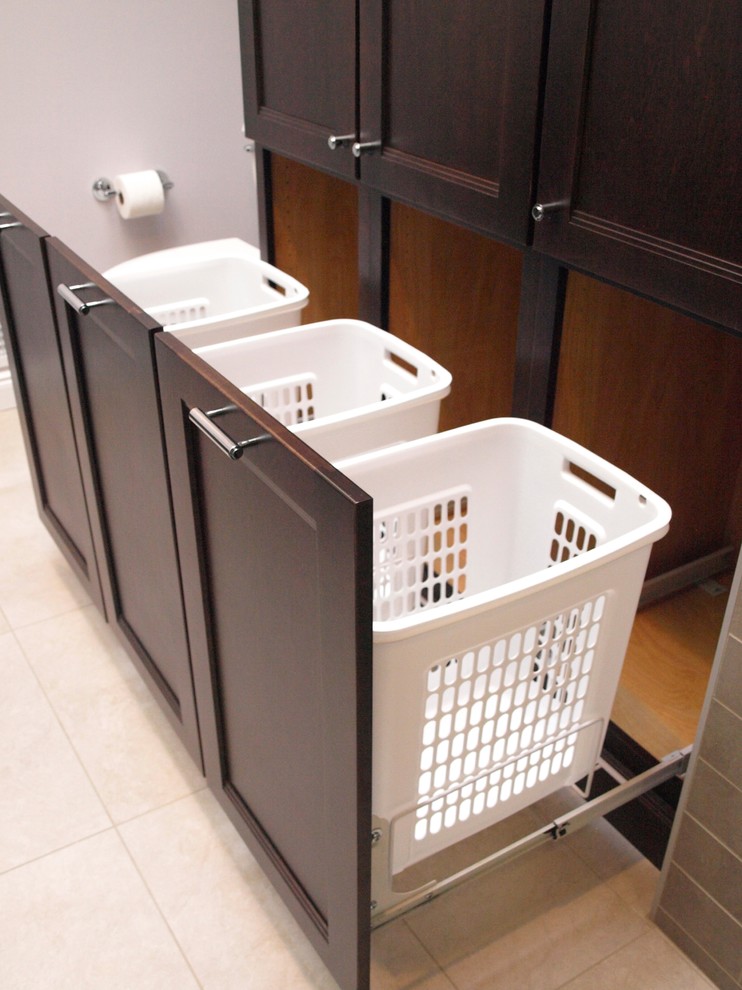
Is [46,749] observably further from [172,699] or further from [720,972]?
[720,972]

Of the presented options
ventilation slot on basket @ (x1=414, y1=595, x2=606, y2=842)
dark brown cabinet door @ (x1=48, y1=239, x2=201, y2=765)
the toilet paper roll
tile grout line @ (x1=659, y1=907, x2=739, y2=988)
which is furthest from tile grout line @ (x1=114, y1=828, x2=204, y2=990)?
the toilet paper roll

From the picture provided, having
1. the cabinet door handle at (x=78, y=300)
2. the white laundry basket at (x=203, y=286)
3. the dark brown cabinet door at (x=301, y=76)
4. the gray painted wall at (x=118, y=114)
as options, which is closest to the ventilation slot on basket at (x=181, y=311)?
the white laundry basket at (x=203, y=286)

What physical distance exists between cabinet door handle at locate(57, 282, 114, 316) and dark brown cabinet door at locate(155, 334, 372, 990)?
0.68ft

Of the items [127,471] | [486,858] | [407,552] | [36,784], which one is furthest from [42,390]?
[486,858]

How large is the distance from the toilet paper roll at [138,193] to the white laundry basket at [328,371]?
1267 millimetres

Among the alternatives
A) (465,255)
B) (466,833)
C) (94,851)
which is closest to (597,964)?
(466,833)

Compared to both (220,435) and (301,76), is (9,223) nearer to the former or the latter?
(301,76)

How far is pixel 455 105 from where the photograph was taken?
1362mm

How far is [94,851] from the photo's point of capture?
1.62 metres

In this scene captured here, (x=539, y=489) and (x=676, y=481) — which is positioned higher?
(x=539, y=489)

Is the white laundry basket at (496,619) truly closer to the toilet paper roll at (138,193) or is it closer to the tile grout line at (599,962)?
the tile grout line at (599,962)

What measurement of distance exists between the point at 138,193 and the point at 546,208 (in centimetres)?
180

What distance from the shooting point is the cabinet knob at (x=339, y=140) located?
1.60m

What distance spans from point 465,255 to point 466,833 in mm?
1038
